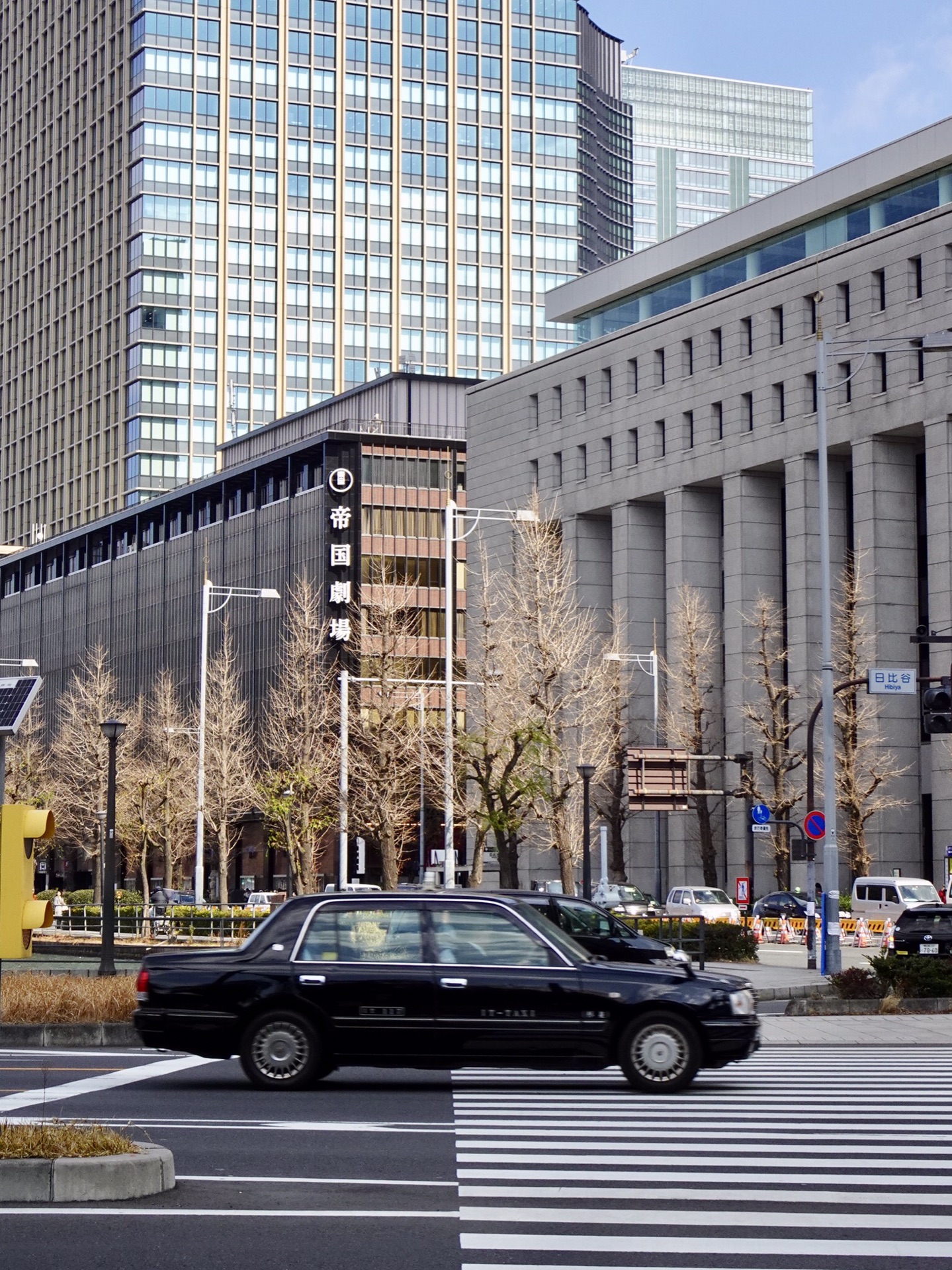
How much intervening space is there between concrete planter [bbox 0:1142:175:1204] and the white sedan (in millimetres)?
42793

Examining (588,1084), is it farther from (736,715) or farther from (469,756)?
(736,715)

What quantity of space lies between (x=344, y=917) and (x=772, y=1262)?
8008 mm

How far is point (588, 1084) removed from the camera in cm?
1675

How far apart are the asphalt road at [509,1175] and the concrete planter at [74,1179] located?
80mm

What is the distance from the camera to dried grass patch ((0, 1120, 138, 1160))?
9.56 metres

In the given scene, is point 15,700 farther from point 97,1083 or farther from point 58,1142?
point 58,1142

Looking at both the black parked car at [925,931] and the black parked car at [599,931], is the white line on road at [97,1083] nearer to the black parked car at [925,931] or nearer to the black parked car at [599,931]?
the black parked car at [599,931]

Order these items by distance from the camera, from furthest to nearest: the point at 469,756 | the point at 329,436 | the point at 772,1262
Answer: the point at 329,436 < the point at 469,756 < the point at 772,1262

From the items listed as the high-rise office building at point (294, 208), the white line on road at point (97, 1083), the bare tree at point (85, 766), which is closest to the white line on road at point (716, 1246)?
the white line on road at point (97, 1083)

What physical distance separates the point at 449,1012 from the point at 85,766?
242 ft

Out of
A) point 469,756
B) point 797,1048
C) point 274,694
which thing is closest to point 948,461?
point 469,756

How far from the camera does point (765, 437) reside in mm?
72312

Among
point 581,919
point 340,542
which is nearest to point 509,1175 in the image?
point 581,919

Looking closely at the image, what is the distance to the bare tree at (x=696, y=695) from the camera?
68688mm
